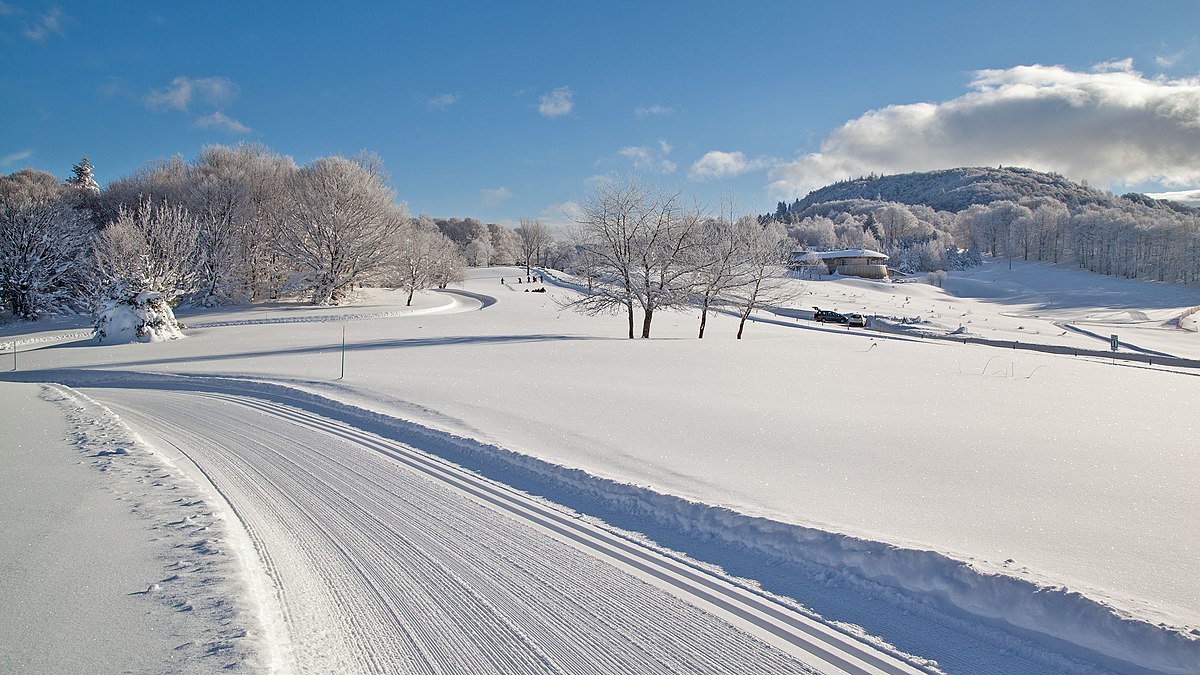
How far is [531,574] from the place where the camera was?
4.73 metres

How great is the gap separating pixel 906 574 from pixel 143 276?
3669 centimetres

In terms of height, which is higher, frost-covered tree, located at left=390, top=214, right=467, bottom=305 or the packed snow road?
frost-covered tree, located at left=390, top=214, right=467, bottom=305

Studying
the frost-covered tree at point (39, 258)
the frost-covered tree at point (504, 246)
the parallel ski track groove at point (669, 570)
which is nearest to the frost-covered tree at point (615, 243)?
the parallel ski track groove at point (669, 570)

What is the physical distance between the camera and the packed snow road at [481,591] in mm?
3688

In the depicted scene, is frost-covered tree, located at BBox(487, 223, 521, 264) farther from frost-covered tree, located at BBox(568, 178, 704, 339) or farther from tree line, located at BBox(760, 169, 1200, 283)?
frost-covered tree, located at BBox(568, 178, 704, 339)

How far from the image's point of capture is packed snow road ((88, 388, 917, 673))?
12.1 feet

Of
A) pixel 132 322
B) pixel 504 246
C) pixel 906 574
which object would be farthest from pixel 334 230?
pixel 504 246

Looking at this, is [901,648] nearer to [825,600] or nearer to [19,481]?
[825,600]

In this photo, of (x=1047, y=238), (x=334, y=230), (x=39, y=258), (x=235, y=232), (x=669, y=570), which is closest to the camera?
(x=669, y=570)

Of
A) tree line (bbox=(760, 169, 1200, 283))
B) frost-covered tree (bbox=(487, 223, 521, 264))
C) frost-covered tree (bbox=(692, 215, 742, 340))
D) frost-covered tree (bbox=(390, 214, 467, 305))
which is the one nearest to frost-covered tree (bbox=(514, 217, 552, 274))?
frost-covered tree (bbox=(487, 223, 521, 264))

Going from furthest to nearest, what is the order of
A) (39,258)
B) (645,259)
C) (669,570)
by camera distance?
(39,258) → (645,259) → (669,570)

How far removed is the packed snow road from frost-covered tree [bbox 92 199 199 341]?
86.0 ft

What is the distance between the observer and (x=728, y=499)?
20.2 ft

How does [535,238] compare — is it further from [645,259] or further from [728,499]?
[728,499]
